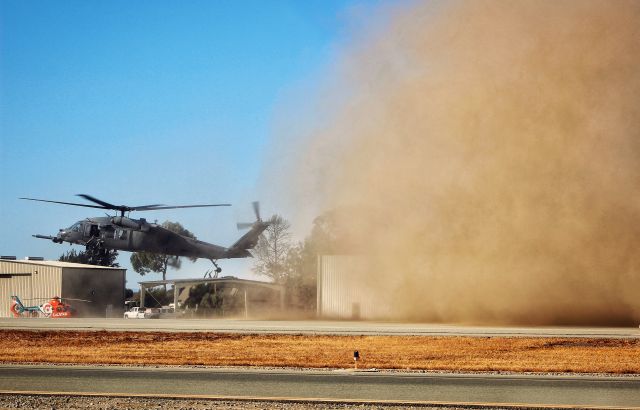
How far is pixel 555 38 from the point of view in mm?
47906

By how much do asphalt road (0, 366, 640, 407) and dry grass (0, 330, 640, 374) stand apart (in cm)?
205

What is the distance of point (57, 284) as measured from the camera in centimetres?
7300

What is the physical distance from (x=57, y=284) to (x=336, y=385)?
2390 inches

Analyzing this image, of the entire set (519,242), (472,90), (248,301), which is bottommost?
(248,301)

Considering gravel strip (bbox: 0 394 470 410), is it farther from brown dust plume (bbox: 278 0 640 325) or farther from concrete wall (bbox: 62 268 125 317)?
concrete wall (bbox: 62 268 125 317)

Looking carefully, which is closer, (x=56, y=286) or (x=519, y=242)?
(x=519, y=242)

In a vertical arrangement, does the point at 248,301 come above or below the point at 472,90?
below

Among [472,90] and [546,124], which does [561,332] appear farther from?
[472,90]

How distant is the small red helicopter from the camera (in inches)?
2514

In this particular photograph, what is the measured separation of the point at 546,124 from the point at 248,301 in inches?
1301

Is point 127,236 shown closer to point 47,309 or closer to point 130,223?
point 130,223

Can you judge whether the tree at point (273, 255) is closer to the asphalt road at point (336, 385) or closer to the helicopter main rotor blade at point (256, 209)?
the helicopter main rotor blade at point (256, 209)

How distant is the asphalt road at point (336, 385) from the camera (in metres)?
15.6

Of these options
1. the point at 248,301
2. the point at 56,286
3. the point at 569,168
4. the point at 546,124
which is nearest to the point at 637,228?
the point at 569,168
